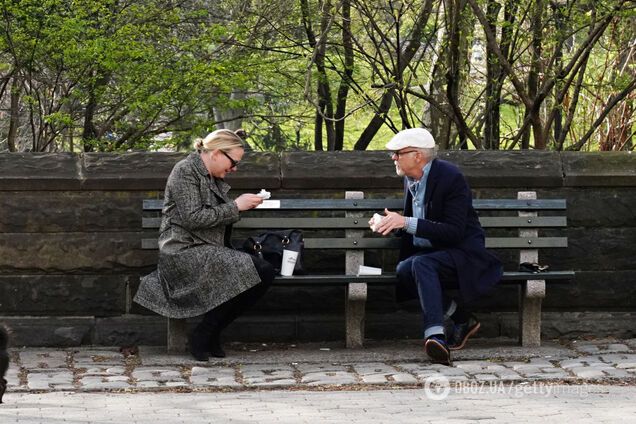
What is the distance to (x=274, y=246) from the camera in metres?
8.34

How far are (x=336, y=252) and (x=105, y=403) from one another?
2610mm

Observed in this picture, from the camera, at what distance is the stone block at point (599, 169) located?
8852mm

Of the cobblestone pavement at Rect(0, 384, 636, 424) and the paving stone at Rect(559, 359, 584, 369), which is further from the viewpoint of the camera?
the paving stone at Rect(559, 359, 584, 369)

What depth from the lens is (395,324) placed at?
8844 mm

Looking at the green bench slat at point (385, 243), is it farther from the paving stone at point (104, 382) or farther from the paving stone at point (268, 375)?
the paving stone at point (104, 382)

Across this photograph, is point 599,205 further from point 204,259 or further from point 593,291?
point 204,259

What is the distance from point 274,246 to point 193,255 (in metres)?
0.58

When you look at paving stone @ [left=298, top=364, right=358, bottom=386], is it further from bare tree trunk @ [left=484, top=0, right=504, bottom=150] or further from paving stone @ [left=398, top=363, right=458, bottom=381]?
bare tree trunk @ [left=484, top=0, right=504, bottom=150]

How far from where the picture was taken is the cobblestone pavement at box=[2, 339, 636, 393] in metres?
7.18

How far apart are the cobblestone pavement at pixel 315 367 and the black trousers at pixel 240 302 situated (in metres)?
0.23

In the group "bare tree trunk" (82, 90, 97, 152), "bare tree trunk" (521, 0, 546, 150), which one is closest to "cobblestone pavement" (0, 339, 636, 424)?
"bare tree trunk" (521, 0, 546, 150)

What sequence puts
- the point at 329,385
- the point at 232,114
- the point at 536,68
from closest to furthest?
1. the point at 329,385
2. the point at 536,68
3. the point at 232,114

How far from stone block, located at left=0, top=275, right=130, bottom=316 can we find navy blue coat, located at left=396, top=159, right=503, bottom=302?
192 cm

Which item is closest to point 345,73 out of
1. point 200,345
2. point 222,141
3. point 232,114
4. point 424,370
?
point 232,114
